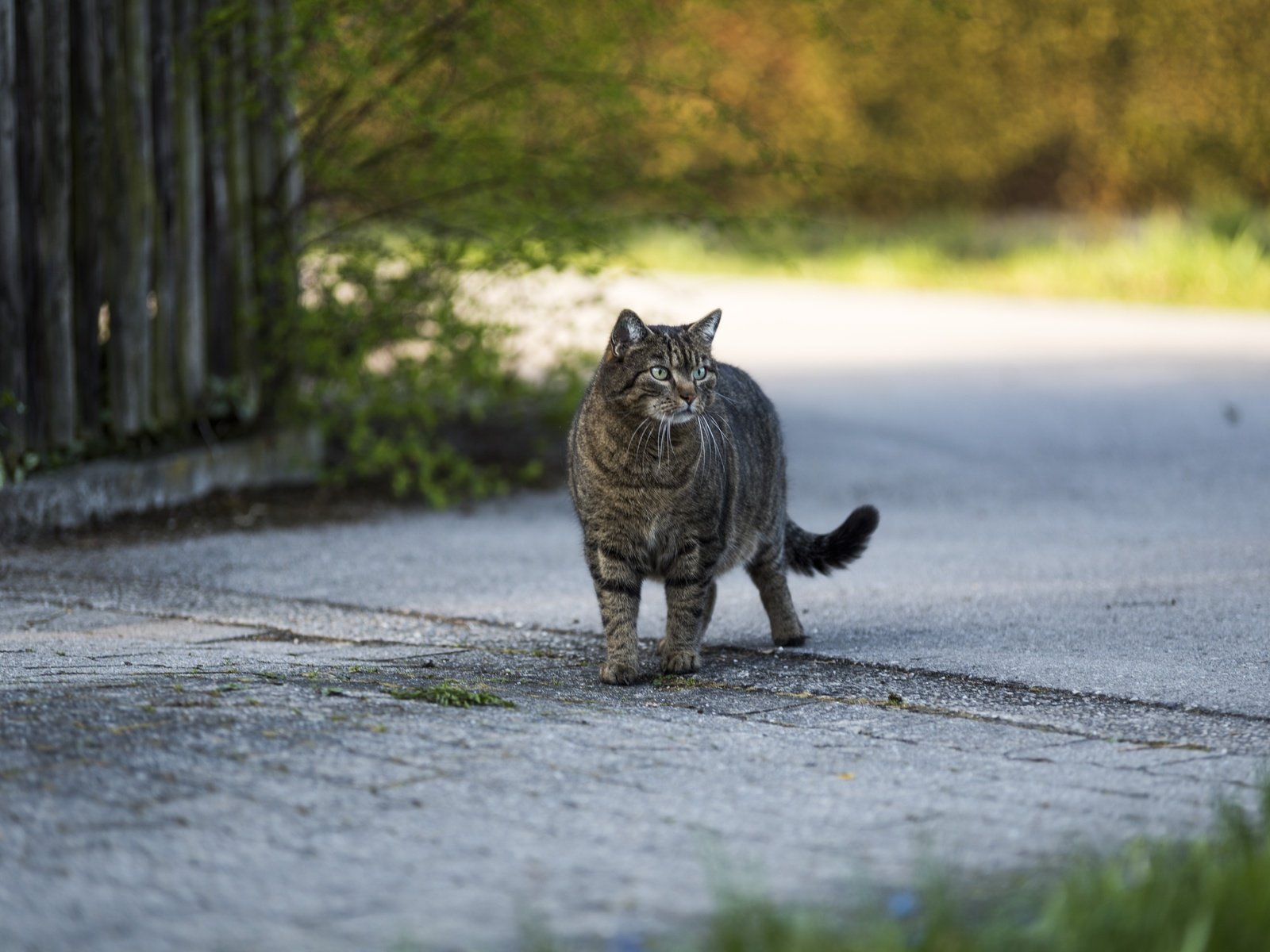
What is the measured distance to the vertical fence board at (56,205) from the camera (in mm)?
6461

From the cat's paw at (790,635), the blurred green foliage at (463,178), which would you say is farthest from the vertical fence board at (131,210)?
the cat's paw at (790,635)

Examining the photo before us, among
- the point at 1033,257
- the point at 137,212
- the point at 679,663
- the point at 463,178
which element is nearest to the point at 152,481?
the point at 137,212

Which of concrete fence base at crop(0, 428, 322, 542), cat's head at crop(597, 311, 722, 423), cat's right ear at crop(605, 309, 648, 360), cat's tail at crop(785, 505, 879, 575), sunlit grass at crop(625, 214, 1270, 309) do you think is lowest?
cat's tail at crop(785, 505, 879, 575)

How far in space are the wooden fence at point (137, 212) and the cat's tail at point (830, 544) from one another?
10.2 feet

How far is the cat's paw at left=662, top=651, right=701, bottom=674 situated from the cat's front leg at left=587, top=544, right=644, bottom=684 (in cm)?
11

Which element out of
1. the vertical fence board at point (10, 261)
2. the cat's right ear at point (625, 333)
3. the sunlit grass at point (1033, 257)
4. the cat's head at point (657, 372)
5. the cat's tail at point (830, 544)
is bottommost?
the cat's tail at point (830, 544)

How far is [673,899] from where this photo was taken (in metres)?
2.75

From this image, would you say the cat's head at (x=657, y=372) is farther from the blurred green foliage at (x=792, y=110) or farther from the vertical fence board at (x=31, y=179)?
the vertical fence board at (x=31, y=179)

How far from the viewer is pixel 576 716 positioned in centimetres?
395

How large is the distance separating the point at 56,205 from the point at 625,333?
114 inches

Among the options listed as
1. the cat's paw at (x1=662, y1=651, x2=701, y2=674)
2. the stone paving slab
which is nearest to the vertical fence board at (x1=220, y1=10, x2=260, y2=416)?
the stone paving slab

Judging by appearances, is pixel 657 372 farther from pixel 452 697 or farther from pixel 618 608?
Result: pixel 452 697

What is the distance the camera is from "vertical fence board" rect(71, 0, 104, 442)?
21.7 ft

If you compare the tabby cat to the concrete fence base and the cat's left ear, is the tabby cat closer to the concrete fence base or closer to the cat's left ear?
the cat's left ear
